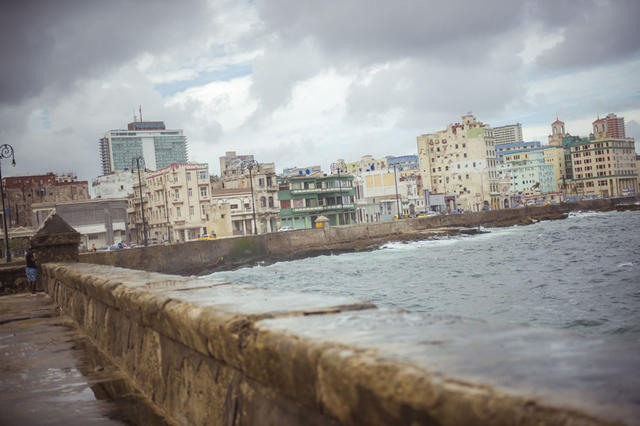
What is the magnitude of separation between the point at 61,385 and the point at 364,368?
126 inches

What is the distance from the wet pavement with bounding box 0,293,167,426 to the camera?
3.08m

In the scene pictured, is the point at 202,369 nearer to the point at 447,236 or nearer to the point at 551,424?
the point at 551,424

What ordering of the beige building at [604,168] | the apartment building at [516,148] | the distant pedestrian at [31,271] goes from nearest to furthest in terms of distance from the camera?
the distant pedestrian at [31,271] → the beige building at [604,168] → the apartment building at [516,148]

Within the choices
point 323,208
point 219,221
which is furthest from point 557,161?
point 219,221

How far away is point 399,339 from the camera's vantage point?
1.61 m

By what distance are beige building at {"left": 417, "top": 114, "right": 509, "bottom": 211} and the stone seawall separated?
3777 centimetres

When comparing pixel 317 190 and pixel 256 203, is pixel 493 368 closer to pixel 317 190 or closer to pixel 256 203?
pixel 256 203

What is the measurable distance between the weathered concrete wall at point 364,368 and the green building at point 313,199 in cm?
7041

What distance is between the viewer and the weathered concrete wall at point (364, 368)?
1.08 m

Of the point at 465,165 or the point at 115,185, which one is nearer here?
the point at 115,185

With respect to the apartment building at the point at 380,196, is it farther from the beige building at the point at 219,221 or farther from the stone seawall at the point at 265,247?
the beige building at the point at 219,221

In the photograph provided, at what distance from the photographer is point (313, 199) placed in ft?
246

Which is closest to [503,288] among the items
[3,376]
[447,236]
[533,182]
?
[3,376]

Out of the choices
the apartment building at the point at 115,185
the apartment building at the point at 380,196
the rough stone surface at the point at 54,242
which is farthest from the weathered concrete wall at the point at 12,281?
the apartment building at the point at 115,185
